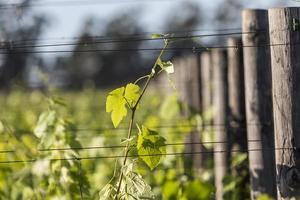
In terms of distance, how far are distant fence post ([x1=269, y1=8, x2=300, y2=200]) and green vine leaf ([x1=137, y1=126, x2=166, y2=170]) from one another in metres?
0.63

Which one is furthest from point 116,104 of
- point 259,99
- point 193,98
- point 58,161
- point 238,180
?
point 193,98

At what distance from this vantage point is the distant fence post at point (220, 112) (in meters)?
7.26

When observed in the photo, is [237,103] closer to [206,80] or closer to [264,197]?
[264,197]

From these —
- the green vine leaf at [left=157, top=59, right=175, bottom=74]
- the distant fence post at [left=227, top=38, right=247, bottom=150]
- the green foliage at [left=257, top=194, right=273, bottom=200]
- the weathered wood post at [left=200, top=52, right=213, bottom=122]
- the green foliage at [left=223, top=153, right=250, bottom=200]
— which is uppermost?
the weathered wood post at [left=200, top=52, right=213, bottom=122]

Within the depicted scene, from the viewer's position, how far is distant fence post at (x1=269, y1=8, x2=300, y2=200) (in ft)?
15.6

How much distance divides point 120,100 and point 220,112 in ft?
10.6

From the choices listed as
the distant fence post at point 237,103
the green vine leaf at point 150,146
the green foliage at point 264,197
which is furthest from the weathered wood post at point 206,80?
the green vine leaf at point 150,146

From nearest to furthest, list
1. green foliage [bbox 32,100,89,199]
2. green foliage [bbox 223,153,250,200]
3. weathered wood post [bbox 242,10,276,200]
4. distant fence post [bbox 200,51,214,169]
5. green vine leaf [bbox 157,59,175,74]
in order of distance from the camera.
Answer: green vine leaf [bbox 157,59,175,74] < green foliage [bbox 32,100,89,199] < weathered wood post [bbox 242,10,276,200] < green foliage [bbox 223,153,250,200] < distant fence post [bbox 200,51,214,169]

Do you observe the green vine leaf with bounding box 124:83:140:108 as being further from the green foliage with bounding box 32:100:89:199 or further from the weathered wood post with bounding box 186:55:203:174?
the weathered wood post with bounding box 186:55:203:174

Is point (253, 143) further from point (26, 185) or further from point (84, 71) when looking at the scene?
point (84, 71)

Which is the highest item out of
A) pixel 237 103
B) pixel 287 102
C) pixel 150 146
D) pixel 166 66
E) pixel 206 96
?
pixel 206 96

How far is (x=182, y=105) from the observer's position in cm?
877

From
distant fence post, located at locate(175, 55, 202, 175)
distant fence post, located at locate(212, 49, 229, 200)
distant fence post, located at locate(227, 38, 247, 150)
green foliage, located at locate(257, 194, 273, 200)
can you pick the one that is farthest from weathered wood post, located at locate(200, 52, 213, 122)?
green foliage, located at locate(257, 194, 273, 200)

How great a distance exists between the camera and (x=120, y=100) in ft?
15.1
